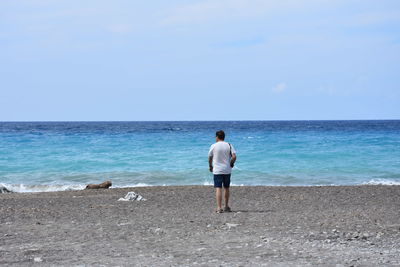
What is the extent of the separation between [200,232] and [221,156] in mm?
2761

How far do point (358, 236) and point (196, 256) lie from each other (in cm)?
254

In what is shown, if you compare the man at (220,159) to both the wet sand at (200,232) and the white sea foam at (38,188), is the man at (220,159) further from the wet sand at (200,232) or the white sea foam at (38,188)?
the white sea foam at (38,188)

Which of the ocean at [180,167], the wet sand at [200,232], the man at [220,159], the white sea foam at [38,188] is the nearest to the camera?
the wet sand at [200,232]

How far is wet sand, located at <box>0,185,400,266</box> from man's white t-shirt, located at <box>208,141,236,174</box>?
879 millimetres

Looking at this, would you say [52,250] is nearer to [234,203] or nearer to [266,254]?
[266,254]

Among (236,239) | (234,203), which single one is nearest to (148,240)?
(236,239)

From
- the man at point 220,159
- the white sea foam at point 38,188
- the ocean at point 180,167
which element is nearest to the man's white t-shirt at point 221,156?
the man at point 220,159

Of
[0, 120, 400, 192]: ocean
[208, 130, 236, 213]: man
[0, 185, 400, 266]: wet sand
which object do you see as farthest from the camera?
[0, 120, 400, 192]: ocean

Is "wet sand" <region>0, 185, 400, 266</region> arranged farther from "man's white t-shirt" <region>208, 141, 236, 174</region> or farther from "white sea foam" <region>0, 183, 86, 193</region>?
"white sea foam" <region>0, 183, 86, 193</region>

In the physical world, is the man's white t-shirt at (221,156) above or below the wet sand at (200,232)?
above

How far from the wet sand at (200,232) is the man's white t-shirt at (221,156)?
88 cm

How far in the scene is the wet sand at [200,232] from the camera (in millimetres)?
7254

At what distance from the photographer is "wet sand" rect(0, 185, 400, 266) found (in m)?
7.25

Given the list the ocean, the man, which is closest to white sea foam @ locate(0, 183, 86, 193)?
the ocean
